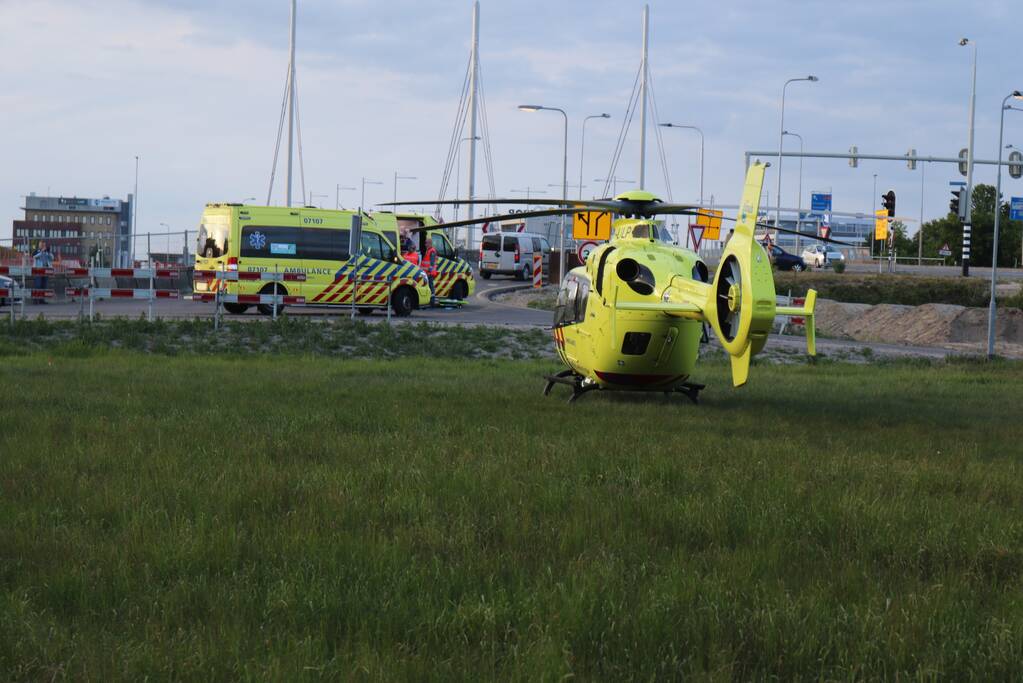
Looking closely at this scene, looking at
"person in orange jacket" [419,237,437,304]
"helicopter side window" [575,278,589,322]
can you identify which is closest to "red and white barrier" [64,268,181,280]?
"helicopter side window" [575,278,589,322]

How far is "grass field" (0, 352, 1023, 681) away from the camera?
4.62m

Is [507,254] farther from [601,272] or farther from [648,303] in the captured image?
[648,303]

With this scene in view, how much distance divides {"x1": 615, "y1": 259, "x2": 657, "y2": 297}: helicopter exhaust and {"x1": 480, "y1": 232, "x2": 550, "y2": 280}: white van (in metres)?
44.1

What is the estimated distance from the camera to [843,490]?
8.05 m

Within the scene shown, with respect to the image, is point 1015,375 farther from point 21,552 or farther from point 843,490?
point 21,552

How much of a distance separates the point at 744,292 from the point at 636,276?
8.51 feet

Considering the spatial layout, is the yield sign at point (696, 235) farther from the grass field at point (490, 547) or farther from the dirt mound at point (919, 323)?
the grass field at point (490, 547)

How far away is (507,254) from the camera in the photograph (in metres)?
57.5

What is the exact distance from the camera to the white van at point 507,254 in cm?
5759

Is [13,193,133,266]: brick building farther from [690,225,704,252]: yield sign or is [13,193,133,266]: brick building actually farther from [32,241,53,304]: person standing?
[690,225,704,252]: yield sign

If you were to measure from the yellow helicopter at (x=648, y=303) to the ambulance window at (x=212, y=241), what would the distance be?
1834 cm

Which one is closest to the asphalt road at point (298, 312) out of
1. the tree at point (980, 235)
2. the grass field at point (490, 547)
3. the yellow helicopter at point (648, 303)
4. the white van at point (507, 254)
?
the yellow helicopter at point (648, 303)

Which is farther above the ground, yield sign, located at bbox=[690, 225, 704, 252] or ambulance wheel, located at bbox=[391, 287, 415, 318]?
yield sign, located at bbox=[690, 225, 704, 252]

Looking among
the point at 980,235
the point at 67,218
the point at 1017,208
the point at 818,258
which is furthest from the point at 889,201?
the point at 67,218
